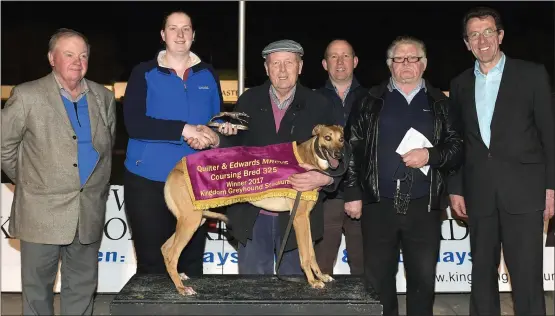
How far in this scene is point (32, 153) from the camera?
4.00 metres

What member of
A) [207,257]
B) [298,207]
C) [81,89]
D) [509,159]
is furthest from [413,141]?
[207,257]

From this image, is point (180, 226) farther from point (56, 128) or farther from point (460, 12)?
point (460, 12)

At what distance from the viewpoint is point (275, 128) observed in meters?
3.87

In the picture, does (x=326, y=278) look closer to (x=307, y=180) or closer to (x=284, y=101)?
(x=307, y=180)

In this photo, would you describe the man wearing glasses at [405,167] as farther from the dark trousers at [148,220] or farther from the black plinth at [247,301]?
the dark trousers at [148,220]

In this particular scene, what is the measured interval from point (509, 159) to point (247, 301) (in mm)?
2020

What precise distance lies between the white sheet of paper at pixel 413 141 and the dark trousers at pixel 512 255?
0.62 meters

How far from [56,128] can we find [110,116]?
1.44ft

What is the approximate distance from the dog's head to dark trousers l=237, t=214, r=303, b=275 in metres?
0.59

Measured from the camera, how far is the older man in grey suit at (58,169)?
3.95m

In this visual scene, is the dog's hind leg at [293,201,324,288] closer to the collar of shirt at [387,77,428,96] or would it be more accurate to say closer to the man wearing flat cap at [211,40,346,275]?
the man wearing flat cap at [211,40,346,275]

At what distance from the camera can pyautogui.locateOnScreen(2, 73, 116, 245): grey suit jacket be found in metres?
3.95

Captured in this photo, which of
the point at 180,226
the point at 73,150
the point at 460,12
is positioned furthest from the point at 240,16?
the point at 460,12

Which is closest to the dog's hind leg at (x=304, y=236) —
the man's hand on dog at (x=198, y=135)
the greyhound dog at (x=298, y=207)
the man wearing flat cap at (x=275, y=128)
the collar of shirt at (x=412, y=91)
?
the greyhound dog at (x=298, y=207)
